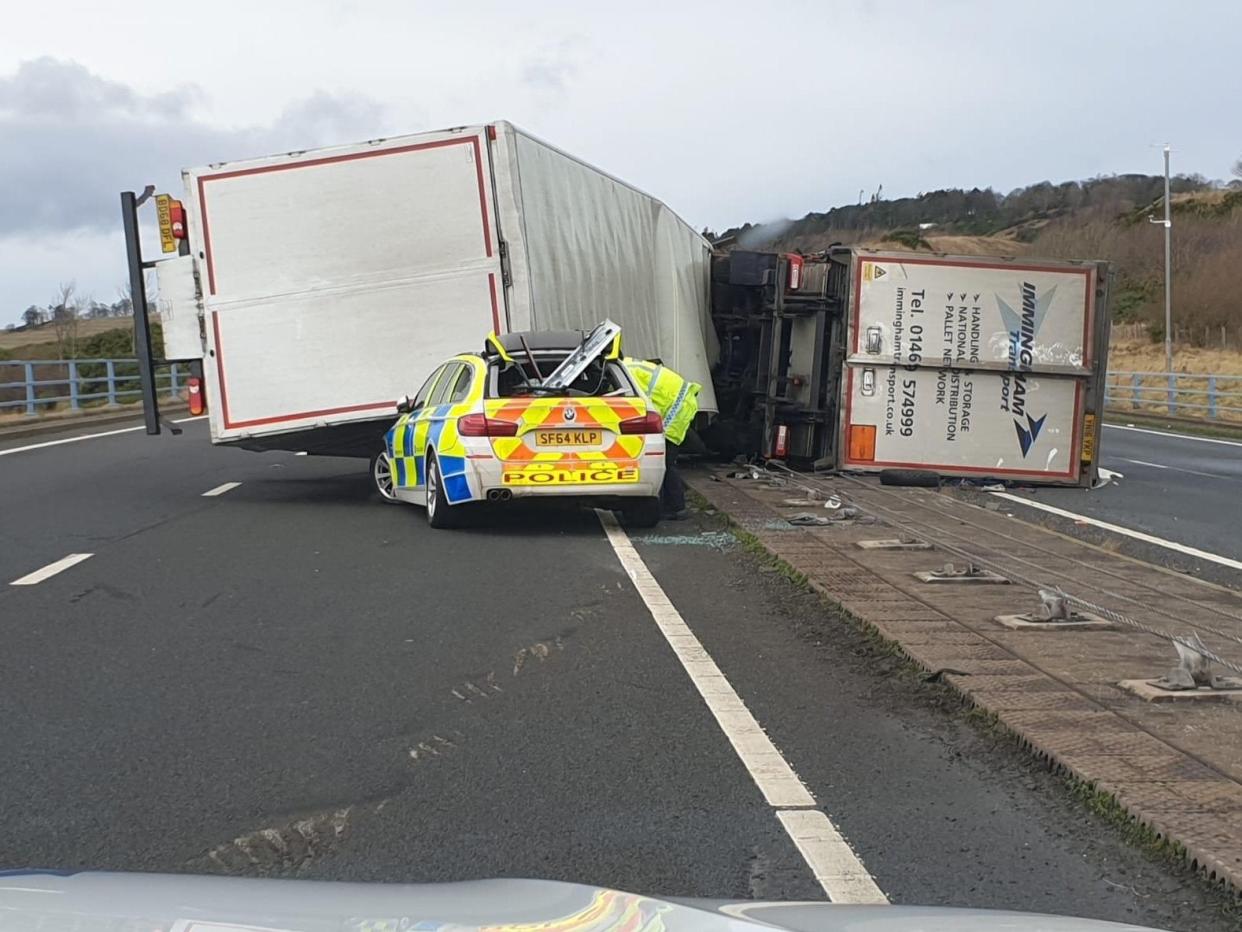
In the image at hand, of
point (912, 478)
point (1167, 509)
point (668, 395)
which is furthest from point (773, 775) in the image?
point (912, 478)

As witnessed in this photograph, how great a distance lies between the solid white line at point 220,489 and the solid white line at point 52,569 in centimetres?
442

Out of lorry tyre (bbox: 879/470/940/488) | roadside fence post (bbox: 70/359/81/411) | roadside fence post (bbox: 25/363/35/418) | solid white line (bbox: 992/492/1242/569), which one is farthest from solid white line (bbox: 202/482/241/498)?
roadside fence post (bbox: 70/359/81/411)

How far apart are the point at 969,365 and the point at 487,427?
678 centimetres

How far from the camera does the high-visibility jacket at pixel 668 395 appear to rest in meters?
12.4

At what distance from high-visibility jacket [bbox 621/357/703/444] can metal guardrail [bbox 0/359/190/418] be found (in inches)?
421

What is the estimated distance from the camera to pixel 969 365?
15.8 meters

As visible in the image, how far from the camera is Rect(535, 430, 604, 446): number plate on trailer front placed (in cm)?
1130

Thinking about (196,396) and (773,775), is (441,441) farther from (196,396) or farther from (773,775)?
(773,775)

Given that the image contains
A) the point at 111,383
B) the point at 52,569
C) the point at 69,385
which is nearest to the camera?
the point at 52,569

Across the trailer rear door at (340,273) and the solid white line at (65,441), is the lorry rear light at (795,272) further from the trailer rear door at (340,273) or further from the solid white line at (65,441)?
the solid white line at (65,441)

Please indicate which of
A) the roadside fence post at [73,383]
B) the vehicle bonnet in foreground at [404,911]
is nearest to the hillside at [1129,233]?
the roadside fence post at [73,383]

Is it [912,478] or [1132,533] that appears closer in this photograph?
[1132,533]

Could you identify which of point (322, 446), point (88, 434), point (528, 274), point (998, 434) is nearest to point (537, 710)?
point (528, 274)

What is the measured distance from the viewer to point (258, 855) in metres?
4.23
